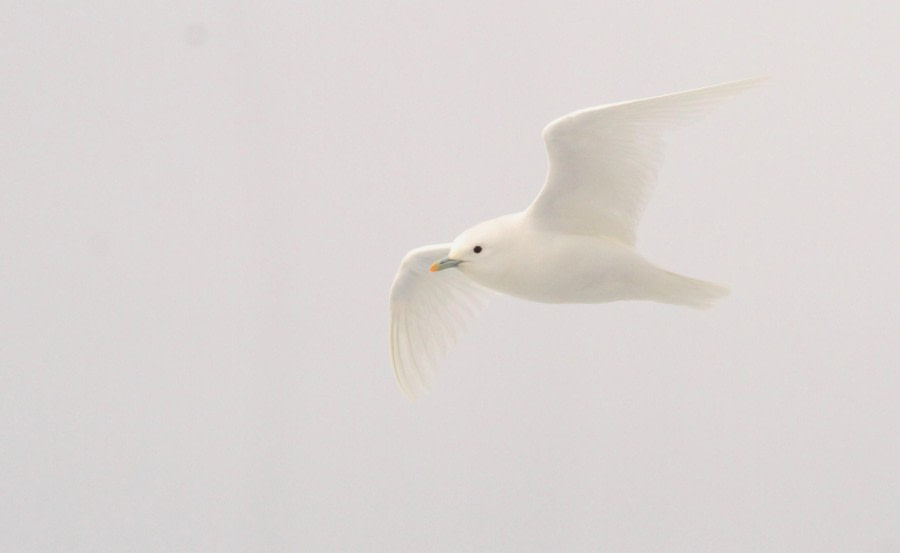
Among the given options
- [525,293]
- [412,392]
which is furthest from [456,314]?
[525,293]

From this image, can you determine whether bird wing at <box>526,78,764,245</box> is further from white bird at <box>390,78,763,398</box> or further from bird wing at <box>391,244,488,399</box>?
bird wing at <box>391,244,488,399</box>

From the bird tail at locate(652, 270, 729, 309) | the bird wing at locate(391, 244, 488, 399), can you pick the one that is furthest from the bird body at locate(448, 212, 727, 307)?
the bird wing at locate(391, 244, 488, 399)

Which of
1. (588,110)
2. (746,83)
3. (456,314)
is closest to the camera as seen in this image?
(746,83)

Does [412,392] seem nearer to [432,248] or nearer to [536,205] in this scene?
[432,248]

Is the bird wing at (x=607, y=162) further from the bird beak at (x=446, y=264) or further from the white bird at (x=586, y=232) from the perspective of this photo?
the bird beak at (x=446, y=264)

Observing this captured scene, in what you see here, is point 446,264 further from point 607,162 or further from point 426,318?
point 426,318

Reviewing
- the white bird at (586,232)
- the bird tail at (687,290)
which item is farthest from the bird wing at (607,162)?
the bird tail at (687,290)

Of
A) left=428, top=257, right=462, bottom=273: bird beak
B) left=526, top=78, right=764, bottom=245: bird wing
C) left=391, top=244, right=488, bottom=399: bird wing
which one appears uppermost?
left=526, top=78, right=764, bottom=245: bird wing
